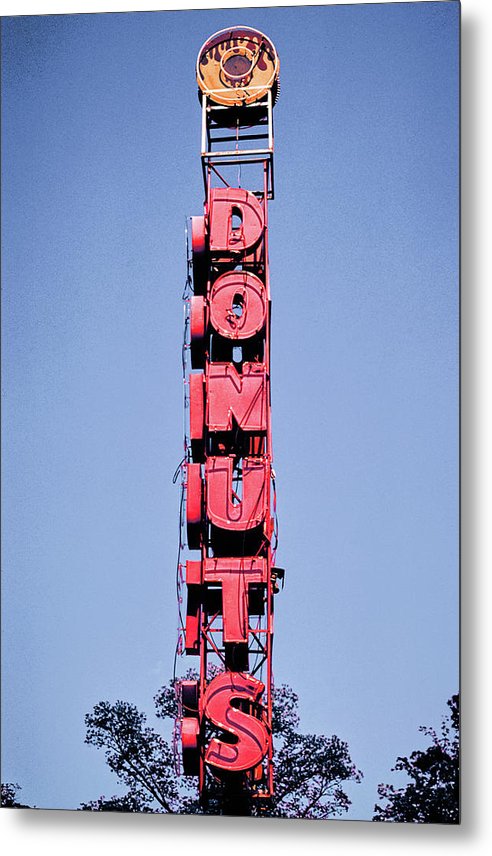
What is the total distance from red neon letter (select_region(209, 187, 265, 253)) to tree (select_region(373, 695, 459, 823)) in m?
1.73

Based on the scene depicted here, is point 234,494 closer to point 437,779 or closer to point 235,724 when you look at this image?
point 235,724

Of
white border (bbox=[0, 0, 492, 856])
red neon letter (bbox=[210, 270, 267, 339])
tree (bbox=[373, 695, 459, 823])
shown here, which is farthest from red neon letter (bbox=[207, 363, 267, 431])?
tree (bbox=[373, 695, 459, 823])

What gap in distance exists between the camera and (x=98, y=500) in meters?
4.58

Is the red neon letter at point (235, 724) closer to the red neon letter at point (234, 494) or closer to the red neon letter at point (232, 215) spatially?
the red neon letter at point (234, 494)

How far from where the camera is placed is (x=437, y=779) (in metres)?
4.27

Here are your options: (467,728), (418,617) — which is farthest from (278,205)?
(467,728)

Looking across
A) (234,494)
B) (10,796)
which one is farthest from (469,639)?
(10,796)

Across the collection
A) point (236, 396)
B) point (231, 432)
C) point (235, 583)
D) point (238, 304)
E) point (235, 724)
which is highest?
point (238, 304)

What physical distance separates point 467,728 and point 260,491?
1.06m

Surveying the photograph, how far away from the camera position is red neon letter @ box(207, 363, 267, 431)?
462 cm

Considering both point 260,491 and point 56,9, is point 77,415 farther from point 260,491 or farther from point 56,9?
point 56,9

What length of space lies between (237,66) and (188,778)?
8.05 ft

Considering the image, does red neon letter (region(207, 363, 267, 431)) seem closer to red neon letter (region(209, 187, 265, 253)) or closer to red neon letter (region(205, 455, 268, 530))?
red neon letter (region(205, 455, 268, 530))

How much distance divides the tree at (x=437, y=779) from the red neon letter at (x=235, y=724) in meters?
0.52
